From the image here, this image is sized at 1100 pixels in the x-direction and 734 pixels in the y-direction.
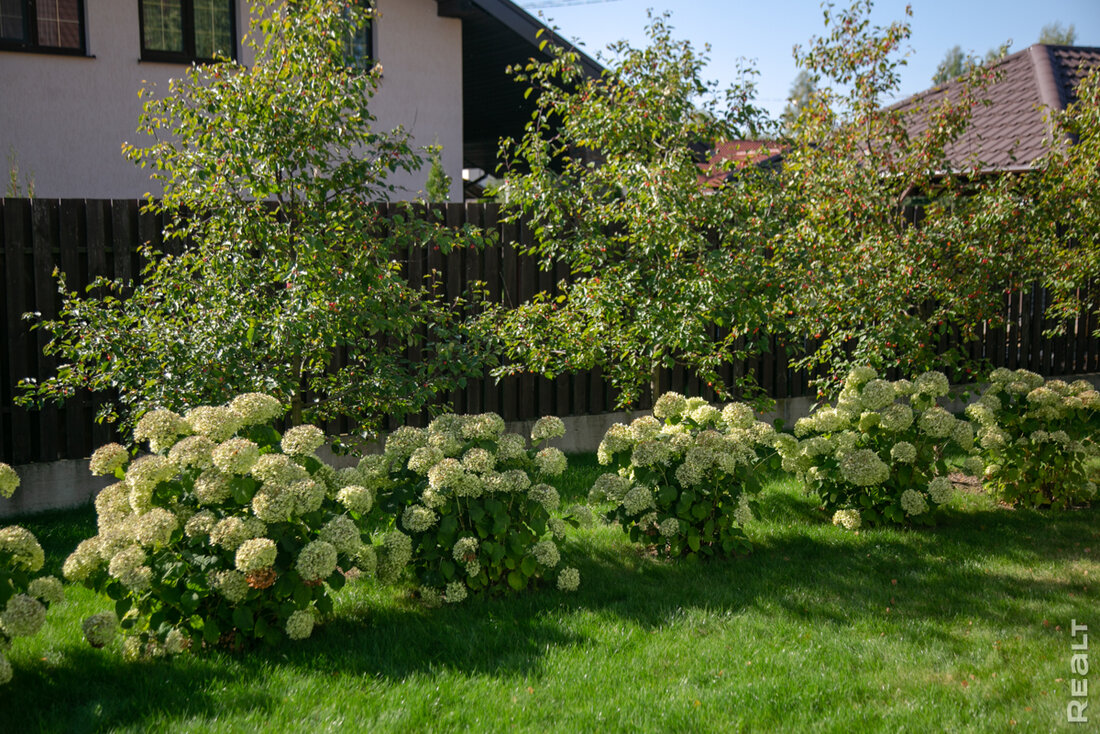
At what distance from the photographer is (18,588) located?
3180 millimetres

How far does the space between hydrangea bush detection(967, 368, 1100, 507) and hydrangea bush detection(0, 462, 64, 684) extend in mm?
5203

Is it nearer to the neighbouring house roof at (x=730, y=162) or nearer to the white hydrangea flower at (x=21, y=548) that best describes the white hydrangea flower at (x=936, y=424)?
the neighbouring house roof at (x=730, y=162)

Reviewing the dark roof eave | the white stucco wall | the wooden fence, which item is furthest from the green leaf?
the dark roof eave

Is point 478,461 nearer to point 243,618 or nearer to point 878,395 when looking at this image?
point 243,618

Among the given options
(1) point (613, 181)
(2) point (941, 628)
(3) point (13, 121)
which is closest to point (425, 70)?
(3) point (13, 121)

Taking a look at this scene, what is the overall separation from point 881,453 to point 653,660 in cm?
246

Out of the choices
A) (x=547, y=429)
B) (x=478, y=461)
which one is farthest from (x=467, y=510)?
(x=547, y=429)

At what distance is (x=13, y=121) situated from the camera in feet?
28.1

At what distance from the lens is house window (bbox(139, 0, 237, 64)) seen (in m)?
9.17

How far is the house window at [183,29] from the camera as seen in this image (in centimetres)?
917

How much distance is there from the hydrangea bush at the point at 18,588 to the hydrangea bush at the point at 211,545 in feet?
0.41

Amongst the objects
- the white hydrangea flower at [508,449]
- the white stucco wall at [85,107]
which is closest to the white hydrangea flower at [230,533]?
the white hydrangea flower at [508,449]

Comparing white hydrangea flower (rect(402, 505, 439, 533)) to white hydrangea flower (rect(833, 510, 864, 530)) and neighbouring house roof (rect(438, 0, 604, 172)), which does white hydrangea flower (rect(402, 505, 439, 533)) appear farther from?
neighbouring house roof (rect(438, 0, 604, 172))

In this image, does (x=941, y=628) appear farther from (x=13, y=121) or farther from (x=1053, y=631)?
(x=13, y=121)
